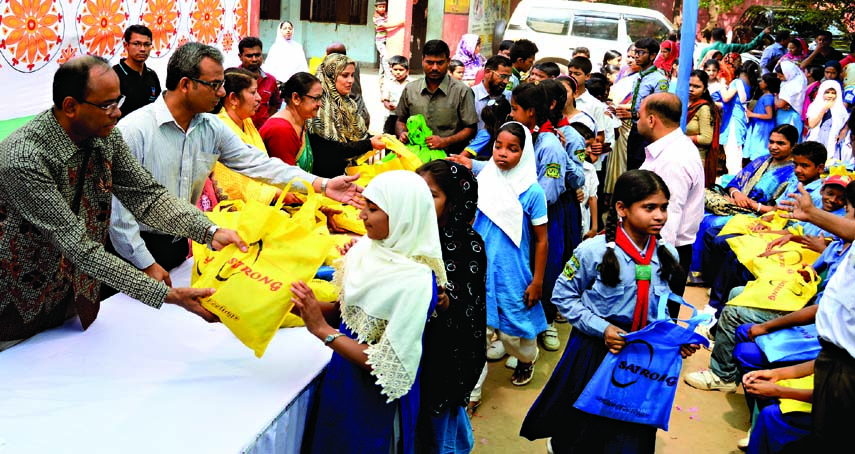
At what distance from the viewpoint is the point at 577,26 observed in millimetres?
15289

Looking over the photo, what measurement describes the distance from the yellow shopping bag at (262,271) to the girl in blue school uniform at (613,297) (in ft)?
3.65

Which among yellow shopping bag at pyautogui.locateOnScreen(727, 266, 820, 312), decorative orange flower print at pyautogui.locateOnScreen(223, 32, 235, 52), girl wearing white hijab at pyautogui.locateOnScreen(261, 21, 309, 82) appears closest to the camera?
yellow shopping bag at pyautogui.locateOnScreen(727, 266, 820, 312)

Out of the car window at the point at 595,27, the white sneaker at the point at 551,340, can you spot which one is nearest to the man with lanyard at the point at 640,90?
the white sneaker at the point at 551,340

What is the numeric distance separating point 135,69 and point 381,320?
492 cm

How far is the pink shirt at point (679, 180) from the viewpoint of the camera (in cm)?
436

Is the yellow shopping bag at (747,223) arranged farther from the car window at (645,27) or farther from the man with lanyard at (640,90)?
the car window at (645,27)

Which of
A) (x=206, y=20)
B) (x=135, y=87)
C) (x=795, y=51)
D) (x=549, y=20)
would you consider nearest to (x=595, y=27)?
(x=549, y=20)

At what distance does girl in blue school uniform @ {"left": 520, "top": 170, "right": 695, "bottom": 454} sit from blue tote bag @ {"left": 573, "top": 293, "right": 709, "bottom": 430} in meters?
0.06

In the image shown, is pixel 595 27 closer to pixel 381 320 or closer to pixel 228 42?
pixel 228 42

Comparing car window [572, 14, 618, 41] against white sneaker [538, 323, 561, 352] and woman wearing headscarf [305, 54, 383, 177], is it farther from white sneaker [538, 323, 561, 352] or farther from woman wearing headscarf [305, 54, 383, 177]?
white sneaker [538, 323, 561, 352]

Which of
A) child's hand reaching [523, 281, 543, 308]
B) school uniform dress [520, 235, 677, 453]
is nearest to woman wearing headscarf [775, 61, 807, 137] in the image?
child's hand reaching [523, 281, 543, 308]

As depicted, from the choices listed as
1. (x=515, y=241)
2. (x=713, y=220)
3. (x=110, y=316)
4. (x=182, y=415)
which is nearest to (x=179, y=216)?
(x=110, y=316)

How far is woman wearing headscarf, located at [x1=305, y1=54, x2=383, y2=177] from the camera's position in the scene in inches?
193

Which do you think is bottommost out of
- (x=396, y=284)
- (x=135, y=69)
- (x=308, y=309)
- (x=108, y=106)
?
(x=308, y=309)
